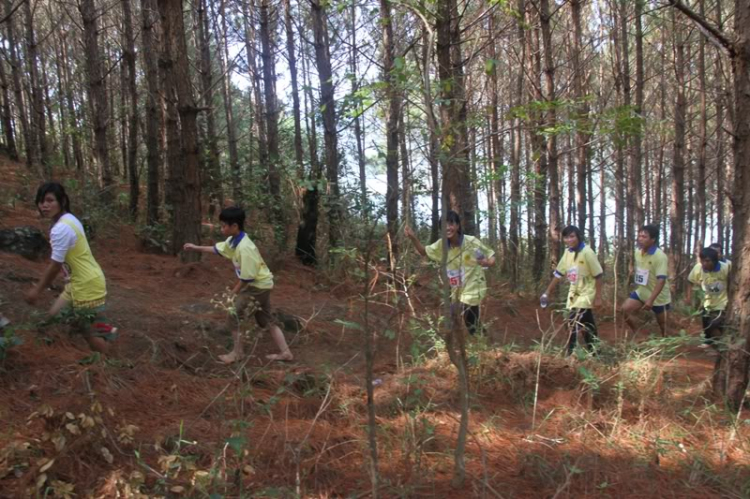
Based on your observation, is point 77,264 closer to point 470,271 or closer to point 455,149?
point 455,149

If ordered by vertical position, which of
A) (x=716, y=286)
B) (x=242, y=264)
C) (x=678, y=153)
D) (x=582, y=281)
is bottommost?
(x=716, y=286)

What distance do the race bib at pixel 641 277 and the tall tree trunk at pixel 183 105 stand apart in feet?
19.5

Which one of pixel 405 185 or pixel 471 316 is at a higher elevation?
pixel 405 185

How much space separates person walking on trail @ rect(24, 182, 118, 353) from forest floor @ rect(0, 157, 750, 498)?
27cm

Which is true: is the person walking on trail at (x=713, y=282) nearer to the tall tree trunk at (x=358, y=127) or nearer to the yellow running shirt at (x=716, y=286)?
the yellow running shirt at (x=716, y=286)

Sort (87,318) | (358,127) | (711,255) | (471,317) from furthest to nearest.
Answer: (358,127) < (711,255) < (471,317) < (87,318)

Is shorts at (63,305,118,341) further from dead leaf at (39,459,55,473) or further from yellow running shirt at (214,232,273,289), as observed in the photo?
dead leaf at (39,459,55,473)

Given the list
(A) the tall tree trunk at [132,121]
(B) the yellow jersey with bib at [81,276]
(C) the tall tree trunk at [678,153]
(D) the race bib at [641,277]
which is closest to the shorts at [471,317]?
(D) the race bib at [641,277]

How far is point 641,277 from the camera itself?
645 centimetres

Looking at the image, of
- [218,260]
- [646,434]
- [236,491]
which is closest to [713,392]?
[646,434]

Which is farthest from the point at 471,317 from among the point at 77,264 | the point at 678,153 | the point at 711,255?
the point at 678,153

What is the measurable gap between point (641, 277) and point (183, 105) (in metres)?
6.28

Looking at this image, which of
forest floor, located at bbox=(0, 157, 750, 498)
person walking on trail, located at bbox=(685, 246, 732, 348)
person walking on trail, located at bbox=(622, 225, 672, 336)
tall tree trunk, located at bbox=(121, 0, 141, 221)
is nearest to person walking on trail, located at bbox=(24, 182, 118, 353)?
forest floor, located at bbox=(0, 157, 750, 498)

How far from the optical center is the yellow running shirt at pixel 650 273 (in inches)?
244
